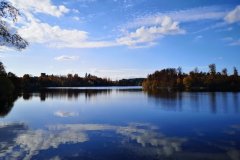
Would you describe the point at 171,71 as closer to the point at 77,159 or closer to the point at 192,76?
the point at 192,76

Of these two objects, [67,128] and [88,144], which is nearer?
[88,144]

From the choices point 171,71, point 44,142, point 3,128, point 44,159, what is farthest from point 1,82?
point 171,71

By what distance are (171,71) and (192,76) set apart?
37.4 metres

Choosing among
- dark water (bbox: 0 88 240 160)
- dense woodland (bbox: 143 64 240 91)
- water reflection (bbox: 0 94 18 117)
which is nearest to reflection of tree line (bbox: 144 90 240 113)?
dark water (bbox: 0 88 240 160)

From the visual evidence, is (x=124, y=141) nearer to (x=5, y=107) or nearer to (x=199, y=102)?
(x=5, y=107)

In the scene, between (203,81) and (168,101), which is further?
(203,81)

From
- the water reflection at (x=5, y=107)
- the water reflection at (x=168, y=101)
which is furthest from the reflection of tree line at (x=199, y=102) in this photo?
the water reflection at (x=5, y=107)

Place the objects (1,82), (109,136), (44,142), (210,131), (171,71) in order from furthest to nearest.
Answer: (171,71) → (1,82) → (210,131) → (109,136) → (44,142)

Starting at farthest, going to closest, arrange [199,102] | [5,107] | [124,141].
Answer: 1. [199,102]
2. [5,107]
3. [124,141]

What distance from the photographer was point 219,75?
15088cm

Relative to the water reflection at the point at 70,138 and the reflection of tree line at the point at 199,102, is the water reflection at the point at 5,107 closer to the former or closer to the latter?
the water reflection at the point at 70,138

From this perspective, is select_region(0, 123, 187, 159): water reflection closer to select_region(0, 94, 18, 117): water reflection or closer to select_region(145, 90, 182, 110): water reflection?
select_region(0, 94, 18, 117): water reflection

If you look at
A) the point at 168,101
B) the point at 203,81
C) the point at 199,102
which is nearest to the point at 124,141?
the point at 199,102

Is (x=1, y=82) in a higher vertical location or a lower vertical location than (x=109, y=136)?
higher
